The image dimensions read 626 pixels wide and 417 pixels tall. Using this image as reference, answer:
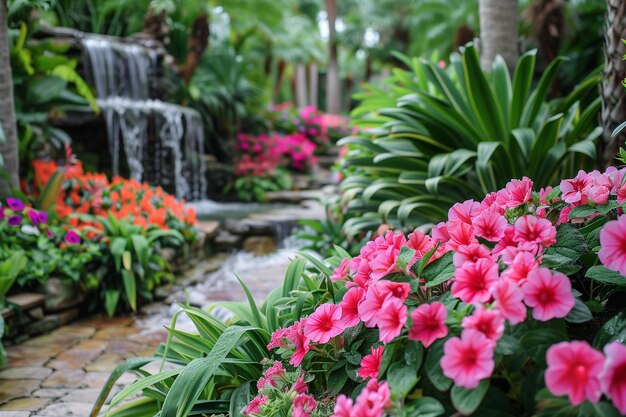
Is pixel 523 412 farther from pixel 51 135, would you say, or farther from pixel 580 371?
pixel 51 135

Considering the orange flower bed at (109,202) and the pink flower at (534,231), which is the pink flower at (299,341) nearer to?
the pink flower at (534,231)

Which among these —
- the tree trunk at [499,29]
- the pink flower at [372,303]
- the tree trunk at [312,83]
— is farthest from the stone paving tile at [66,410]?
the tree trunk at [312,83]

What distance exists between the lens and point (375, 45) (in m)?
17.2

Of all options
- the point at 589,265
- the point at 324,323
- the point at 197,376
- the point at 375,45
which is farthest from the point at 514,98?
the point at 375,45

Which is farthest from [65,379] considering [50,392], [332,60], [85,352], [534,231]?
[332,60]

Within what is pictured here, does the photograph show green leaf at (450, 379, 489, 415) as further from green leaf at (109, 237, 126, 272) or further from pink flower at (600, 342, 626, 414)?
green leaf at (109, 237, 126, 272)

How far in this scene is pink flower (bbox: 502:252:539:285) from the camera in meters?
1.09

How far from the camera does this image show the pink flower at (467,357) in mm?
971

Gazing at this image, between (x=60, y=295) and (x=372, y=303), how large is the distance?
9.81ft

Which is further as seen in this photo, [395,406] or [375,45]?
[375,45]

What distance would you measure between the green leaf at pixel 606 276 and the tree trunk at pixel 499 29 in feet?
8.70

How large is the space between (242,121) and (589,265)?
8.62 m

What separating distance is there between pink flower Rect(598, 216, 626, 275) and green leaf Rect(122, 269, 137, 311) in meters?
3.18

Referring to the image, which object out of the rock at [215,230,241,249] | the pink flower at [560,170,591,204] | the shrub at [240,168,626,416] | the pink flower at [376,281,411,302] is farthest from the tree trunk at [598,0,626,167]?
the rock at [215,230,241,249]
